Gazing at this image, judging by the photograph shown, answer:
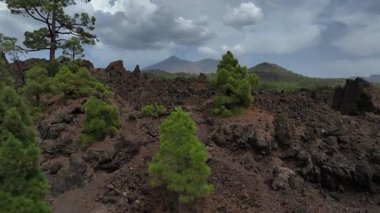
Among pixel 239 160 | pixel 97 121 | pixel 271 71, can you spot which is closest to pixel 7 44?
pixel 97 121

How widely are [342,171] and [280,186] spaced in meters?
4.77

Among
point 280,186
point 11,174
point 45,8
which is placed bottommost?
point 280,186

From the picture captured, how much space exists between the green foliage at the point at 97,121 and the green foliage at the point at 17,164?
9.64 metres

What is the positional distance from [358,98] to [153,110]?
16.6 meters

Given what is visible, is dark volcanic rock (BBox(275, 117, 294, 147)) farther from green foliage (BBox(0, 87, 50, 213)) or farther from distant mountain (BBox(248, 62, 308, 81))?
Answer: distant mountain (BBox(248, 62, 308, 81))

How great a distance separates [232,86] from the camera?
103ft

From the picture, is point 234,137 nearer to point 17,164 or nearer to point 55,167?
point 55,167

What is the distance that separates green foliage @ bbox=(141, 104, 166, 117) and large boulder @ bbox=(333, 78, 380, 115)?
586 inches

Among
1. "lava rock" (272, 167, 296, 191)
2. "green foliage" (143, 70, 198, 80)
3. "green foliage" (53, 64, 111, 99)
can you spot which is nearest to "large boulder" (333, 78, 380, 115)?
"lava rock" (272, 167, 296, 191)

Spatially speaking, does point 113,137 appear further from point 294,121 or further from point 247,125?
point 294,121

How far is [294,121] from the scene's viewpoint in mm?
32969

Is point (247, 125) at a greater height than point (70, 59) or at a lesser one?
lesser

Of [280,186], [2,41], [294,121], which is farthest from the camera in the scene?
[2,41]

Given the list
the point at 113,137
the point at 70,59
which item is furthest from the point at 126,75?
the point at 113,137
